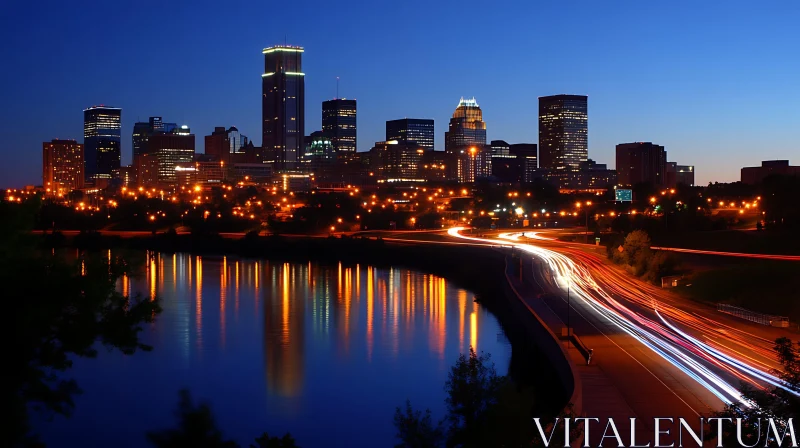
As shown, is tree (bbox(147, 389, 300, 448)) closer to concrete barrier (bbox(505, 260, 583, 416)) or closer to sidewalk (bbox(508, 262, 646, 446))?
concrete barrier (bbox(505, 260, 583, 416))

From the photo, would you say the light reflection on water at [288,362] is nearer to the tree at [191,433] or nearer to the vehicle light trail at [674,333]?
the vehicle light trail at [674,333]

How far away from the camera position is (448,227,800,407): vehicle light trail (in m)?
17.6

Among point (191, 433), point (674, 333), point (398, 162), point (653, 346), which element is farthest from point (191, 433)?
point (398, 162)

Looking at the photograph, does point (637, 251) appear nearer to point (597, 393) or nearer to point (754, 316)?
point (754, 316)

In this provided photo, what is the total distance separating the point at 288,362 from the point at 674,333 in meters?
12.2

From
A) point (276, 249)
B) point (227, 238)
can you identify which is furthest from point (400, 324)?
point (227, 238)

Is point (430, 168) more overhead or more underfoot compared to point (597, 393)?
more overhead

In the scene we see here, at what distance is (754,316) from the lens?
26.8 m

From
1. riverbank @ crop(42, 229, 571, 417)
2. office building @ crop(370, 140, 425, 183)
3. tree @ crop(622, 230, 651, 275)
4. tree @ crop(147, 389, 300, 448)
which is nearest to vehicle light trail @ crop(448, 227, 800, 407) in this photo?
tree @ crop(622, 230, 651, 275)

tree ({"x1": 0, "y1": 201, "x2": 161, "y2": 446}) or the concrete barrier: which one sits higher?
tree ({"x1": 0, "y1": 201, "x2": 161, "y2": 446})

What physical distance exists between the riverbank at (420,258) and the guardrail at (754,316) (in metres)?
6.96

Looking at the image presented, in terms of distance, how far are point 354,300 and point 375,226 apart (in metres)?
44.3

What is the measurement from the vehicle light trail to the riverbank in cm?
270

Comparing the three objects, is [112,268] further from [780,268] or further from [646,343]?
[780,268]
